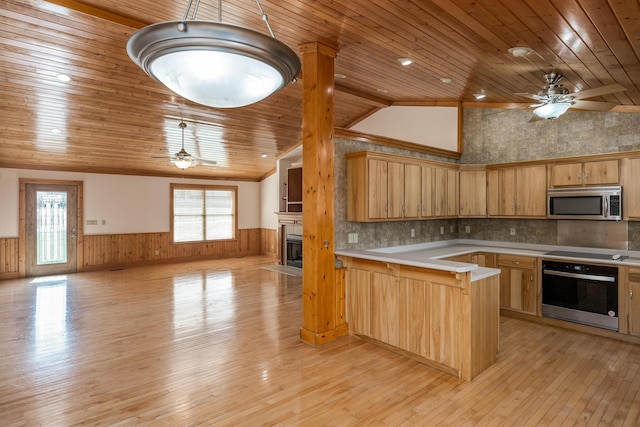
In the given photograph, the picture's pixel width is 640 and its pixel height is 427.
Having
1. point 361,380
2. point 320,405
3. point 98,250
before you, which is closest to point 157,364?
point 320,405

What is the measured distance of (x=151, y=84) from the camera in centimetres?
521

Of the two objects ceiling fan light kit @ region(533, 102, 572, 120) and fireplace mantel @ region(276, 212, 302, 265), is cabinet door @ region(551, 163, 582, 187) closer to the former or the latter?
ceiling fan light kit @ region(533, 102, 572, 120)

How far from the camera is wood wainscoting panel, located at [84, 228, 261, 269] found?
8.97 meters

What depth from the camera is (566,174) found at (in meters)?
4.79

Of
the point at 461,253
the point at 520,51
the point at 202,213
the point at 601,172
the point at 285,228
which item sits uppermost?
the point at 520,51

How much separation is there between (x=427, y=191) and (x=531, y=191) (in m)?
1.50

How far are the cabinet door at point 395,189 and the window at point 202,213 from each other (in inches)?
298

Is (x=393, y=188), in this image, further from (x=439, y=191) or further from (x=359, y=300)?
(x=359, y=300)

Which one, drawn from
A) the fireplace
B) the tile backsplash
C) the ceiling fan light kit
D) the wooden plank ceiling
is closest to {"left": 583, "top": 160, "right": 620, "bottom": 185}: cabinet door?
the tile backsplash

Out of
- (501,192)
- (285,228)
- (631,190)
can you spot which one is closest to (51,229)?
(285,228)

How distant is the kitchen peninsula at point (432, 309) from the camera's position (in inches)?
126

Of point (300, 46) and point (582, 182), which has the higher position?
point (300, 46)

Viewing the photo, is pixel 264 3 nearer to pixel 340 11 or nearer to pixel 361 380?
pixel 340 11

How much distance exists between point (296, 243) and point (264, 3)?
22.3 feet
